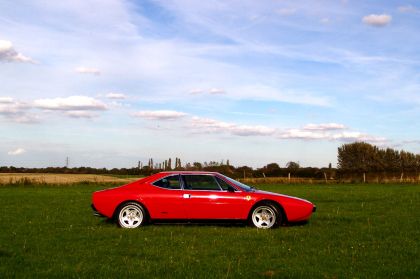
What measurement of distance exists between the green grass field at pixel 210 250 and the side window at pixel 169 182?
3.24ft

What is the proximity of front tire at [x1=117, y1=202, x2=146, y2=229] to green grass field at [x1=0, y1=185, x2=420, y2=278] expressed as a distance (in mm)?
289

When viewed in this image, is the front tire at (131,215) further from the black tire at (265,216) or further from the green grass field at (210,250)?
the black tire at (265,216)

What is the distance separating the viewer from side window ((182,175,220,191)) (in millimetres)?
12719

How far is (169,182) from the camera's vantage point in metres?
12.8

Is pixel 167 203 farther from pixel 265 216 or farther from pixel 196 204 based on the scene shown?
pixel 265 216

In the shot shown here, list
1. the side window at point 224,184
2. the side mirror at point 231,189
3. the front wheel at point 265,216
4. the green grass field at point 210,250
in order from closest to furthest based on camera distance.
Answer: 1. the green grass field at point 210,250
2. the front wheel at point 265,216
3. the side mirror at point 231,189
4. the side window at point 224,184

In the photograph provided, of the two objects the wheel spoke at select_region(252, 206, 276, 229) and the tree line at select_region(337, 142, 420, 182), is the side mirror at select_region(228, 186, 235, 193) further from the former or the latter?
the tree line at select_region(337, 142, 420, 182)

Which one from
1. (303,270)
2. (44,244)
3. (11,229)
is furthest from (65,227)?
(303,270)

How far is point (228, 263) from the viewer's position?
7934 millimetres

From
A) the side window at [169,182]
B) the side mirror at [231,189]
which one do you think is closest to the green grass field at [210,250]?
the side mirror at [231,189]

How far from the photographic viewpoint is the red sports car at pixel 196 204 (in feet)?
40.8

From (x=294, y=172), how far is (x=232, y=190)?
60.9 metres

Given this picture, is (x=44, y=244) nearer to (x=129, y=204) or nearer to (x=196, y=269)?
(x=129, y=204)

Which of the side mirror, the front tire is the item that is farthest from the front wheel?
the front tire
